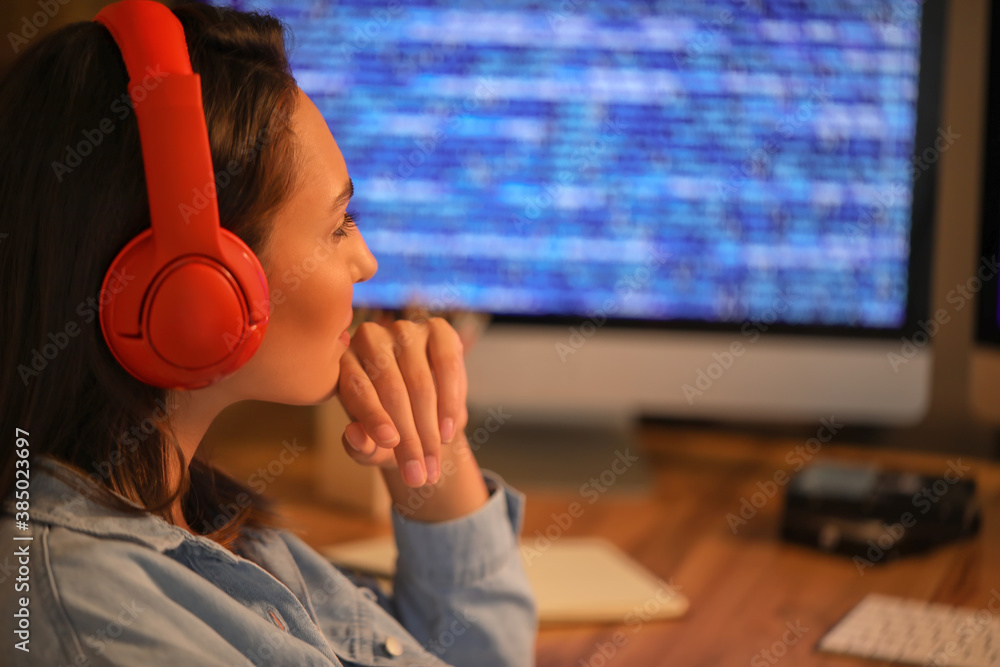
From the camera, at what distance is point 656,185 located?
1.05 metres

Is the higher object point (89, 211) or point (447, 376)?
point (89, 211)

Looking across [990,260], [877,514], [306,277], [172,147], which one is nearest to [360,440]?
[306,277]

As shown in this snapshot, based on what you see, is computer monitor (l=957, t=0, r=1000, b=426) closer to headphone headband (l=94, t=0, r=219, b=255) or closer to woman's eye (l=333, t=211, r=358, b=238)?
woman's eye (l=333, t=211, r=358, b=238)

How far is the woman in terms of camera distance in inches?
16.7

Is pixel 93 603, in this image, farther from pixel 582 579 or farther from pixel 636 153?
pixel 636 153

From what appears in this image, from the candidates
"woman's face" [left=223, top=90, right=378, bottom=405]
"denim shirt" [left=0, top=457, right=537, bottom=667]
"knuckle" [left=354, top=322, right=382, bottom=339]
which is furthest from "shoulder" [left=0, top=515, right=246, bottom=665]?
"knuckle" [left=354, top=322, right=382, bottom=339]

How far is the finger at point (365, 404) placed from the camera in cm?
61

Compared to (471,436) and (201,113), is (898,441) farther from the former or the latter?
(201,113)

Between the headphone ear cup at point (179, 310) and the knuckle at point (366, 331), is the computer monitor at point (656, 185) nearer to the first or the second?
the knuckle at point (366, 331)

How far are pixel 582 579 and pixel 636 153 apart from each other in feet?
1.63

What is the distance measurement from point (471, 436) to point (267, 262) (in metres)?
0.72

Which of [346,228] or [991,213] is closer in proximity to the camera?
[346,228]

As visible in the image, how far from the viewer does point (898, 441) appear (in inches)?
50.1

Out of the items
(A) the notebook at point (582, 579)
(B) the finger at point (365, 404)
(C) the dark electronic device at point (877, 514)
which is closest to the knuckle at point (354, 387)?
(B) the finger at point (365, 404)
